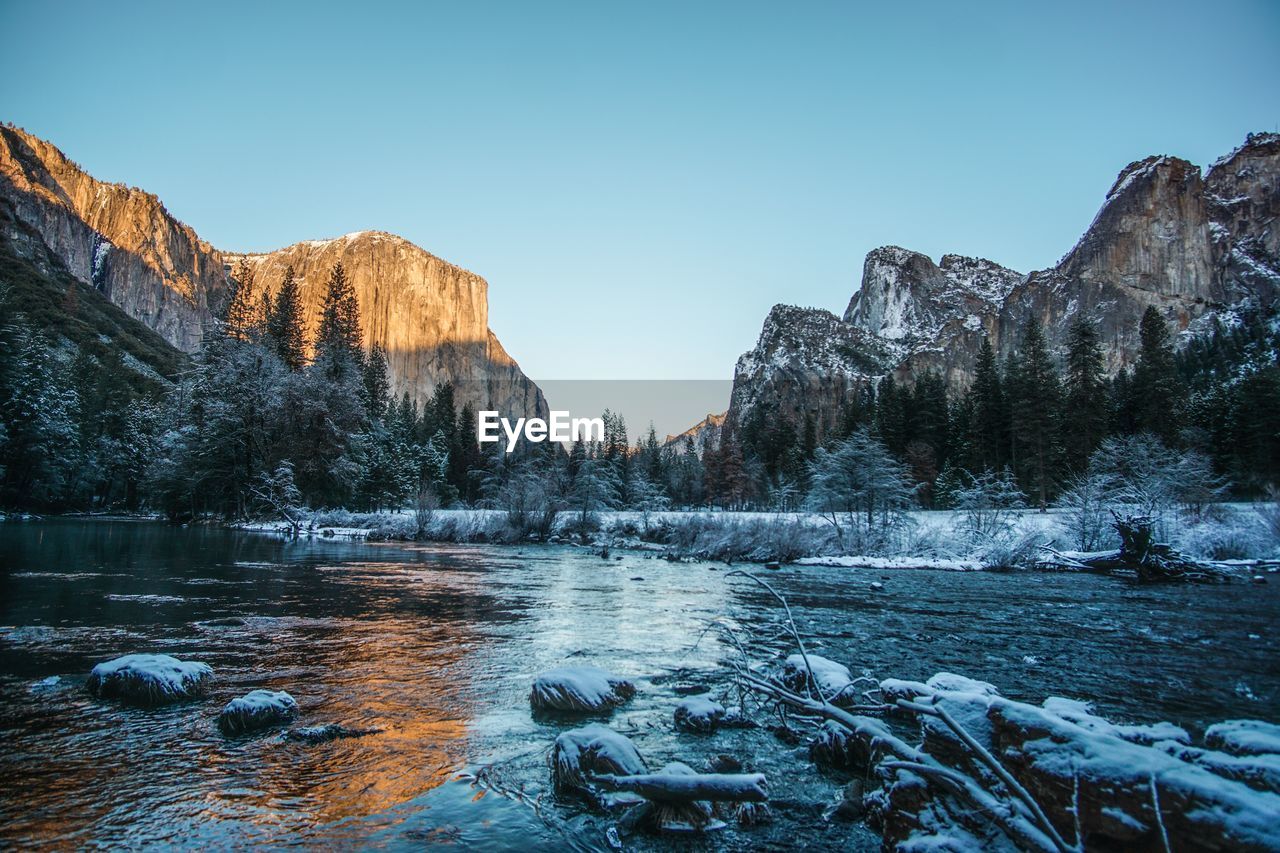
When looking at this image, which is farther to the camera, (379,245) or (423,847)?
(379,245)

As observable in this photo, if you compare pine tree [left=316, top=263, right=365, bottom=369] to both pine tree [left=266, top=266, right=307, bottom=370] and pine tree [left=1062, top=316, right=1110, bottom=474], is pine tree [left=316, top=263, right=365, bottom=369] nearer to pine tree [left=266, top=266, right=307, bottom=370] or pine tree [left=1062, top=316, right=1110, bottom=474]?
pine tree [left=266, top=266, right=307, bottom=370]

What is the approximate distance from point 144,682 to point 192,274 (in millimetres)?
241720

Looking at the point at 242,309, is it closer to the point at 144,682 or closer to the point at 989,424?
the point at 144,682

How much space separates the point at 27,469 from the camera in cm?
4312

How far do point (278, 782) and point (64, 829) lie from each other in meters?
1.24

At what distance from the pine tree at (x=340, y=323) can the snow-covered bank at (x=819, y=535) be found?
50.0 ft

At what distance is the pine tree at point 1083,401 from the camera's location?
46.2 meters

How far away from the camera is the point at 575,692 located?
7.04 metres

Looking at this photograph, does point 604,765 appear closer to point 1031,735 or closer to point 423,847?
point 423,847

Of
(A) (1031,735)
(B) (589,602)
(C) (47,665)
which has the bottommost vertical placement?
(B) (589,602)

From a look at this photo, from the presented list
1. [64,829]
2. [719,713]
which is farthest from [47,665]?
[719,713]

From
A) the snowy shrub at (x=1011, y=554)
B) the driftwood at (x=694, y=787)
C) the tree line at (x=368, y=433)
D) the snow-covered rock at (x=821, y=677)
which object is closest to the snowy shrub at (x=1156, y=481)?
the snowy shrub at (x=1011, y=554)

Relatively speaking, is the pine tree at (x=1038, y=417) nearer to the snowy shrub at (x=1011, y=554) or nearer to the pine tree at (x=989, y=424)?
the pine tree at (x=989, y=424)

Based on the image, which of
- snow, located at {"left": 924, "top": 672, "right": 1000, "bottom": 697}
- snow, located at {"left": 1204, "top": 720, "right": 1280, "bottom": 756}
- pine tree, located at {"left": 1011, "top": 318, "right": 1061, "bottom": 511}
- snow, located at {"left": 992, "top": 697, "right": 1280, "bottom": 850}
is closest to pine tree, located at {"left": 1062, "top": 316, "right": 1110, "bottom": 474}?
pine tree, located at {"left": 1011, "top": 318, "right": 1061, "bottom": 511}
